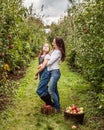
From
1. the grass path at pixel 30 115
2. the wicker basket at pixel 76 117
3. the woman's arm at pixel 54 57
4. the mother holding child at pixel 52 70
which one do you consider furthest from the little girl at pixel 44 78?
A: the wicker basket at pixel 76 117

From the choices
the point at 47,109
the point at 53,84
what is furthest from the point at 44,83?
the point at 47,109

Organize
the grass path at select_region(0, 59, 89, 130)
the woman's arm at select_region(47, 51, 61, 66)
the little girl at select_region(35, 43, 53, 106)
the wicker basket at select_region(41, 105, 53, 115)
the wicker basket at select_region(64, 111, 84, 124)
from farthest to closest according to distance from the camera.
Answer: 1. the little girl at select_region(35, 43, 53, 106)
2. the woman's arm at select_region(47, 51, 61, 66)
3. the wicker basket at select_region(41, 105, 53, 115)
4. the wicker basket at select_region(64, 111, 84, 124)
5. the grass path at select_region(0, 59, 89, 130)

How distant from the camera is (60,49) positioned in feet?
27.0

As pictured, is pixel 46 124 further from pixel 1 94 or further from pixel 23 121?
pixel 1 94

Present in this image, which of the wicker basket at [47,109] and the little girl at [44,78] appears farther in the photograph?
the little girl at [44,78]

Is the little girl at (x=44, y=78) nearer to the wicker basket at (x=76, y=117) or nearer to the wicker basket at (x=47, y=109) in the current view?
the wicker basket at (x=47, y=109)

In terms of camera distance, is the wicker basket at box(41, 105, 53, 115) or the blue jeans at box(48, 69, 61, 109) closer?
the wicker basket at box(41, 105, 53, 115)

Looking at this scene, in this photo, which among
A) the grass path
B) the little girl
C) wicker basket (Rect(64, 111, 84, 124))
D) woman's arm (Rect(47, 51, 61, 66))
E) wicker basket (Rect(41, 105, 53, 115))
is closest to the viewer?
the grass path

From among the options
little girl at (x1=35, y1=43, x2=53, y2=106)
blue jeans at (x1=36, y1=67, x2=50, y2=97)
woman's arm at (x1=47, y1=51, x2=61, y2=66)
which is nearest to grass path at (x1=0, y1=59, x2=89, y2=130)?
little girl at (x1=35, y1=43, x2=53, y2=106)

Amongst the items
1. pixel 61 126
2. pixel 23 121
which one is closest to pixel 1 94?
pixel 23 121

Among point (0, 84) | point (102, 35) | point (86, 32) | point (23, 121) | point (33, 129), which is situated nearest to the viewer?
point (33, 129)

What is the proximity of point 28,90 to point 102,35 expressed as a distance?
11.8 ft

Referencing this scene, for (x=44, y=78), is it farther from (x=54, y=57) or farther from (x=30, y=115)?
(x=30, y=115)

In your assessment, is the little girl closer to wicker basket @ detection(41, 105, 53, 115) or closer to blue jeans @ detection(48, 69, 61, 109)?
blue jeans @ detection(48, 69, 61, 109)
